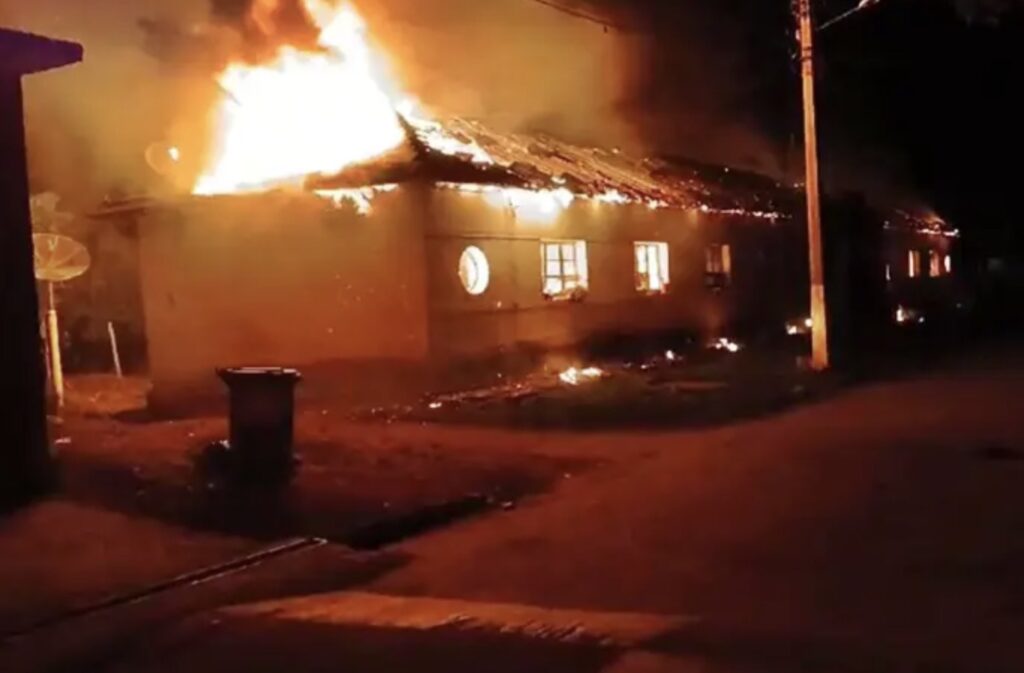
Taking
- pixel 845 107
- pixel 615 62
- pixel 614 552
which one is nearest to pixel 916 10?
pixel 845 107

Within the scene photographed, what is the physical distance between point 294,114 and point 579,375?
19.5ft

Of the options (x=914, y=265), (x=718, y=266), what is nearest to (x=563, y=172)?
(x=718, y=266)

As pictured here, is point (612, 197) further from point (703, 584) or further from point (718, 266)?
point (703, 584)

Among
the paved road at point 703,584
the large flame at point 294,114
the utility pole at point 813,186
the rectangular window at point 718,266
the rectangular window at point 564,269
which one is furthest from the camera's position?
the rectangular window at point 718,266

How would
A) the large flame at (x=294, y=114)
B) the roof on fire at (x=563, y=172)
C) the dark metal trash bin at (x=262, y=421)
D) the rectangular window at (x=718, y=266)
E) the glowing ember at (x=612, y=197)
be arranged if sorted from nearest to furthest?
1. the dark metal trash bin at (x=262, y=421)
2. the roof on fire at (x=563, y=172)
3. the large flame at (x=294, y=114)
4. the glowing ember at (x=612, y=197)
5. the rectangular window at (x=718, y=266)

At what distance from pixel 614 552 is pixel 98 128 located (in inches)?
833

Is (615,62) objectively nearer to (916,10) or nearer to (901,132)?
(916,10)

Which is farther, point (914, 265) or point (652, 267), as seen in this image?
point (914, 265)

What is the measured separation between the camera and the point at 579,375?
72.7 ft

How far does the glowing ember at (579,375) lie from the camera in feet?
69.9

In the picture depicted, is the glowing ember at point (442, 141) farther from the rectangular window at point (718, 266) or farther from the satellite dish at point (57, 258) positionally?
the rectangular window at point (718, 266)

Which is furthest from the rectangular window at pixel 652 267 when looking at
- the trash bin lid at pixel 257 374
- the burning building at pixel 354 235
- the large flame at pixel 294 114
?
the trash bin lid at pixel 257 374

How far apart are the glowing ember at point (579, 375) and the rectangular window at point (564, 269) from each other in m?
1.21

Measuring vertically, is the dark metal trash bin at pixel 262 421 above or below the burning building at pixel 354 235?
below
